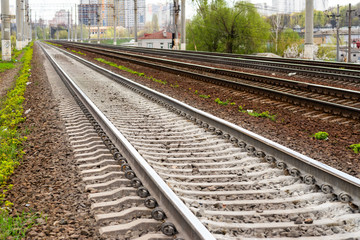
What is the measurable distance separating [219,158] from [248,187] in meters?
1.13

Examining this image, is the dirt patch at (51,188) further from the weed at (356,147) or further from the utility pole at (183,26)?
the utility pole at (183,26)

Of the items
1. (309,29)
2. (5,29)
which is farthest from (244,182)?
(5,29)

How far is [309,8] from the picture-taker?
79.4ft

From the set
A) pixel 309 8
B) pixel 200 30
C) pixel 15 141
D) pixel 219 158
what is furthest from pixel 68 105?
pixel 200 30

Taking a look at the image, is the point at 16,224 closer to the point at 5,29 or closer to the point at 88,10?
the point at 5,29

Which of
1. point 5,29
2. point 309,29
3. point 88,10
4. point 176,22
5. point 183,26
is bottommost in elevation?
point 309,29

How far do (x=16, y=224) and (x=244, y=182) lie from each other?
7.98 ft

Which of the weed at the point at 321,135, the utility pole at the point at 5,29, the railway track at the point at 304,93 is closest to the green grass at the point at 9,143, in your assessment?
the weed at the point at 321,135

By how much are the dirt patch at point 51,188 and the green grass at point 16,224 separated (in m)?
0.07

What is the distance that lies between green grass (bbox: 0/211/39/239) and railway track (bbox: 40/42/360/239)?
4.09 ft

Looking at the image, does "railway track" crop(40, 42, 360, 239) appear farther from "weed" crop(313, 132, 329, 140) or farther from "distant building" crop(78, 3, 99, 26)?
"distant building" crop(78, 3, 99, 26)

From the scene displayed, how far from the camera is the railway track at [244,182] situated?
3.55 meters

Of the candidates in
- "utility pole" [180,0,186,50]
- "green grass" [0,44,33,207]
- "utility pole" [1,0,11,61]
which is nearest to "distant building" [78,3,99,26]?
"utility pole" [180,0,186,50]

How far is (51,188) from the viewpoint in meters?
4.71
